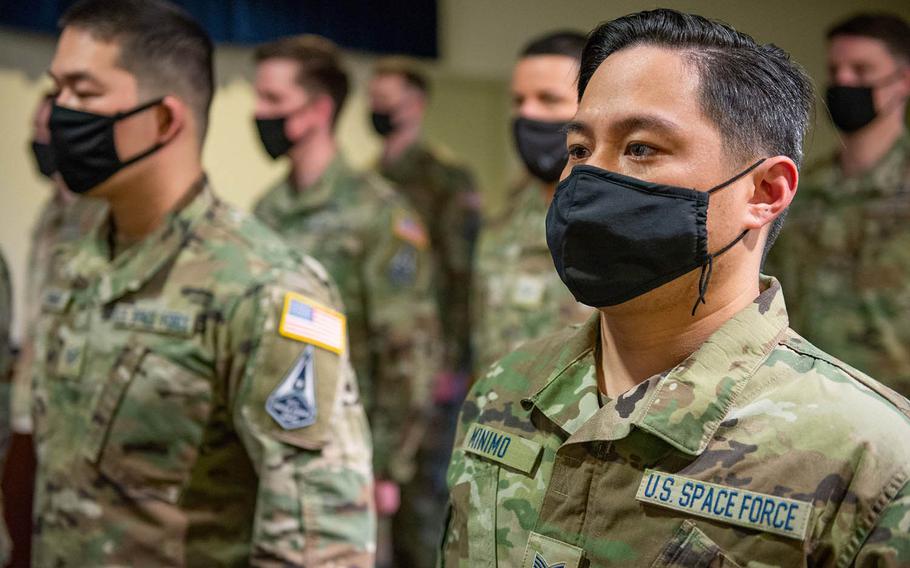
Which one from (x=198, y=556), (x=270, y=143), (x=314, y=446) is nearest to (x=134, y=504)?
(x=198, y=556)

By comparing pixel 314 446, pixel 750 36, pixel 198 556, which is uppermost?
pixel 750 36

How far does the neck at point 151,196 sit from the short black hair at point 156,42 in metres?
0.13

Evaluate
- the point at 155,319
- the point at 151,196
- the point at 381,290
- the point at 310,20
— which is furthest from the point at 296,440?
the point at 310,20

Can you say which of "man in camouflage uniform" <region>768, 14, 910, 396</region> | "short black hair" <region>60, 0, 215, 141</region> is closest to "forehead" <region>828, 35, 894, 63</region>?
"man in camouflage uniform" <region>768, 14, 910, 396</region>

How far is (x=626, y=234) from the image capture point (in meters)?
1.33

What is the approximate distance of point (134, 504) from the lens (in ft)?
6.54

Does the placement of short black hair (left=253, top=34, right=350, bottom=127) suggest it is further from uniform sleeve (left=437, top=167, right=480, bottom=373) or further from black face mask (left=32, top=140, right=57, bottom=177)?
uniform sleeve (left=437, top=167, right=480, bottom=373)

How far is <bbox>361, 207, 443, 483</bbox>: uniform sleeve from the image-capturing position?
3963 millimetres

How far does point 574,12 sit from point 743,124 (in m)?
1.53

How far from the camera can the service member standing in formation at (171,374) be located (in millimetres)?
1948

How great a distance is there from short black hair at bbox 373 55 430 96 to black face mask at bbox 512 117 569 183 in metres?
2.61

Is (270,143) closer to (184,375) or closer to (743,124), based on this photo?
(184,375)

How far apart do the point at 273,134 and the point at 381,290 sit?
823 millimetres

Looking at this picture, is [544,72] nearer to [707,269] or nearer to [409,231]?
[409,231]
